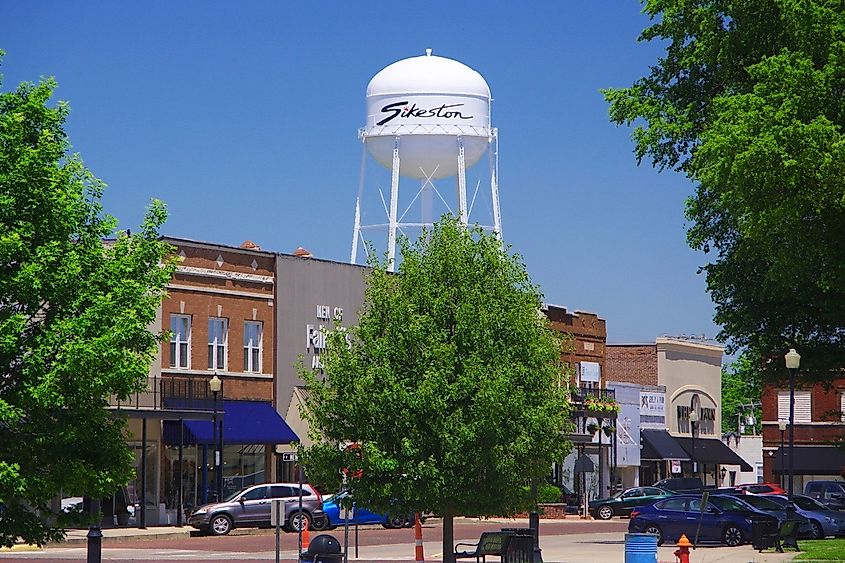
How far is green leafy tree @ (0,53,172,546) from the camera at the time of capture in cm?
1709

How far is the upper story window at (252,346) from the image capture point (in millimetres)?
55781

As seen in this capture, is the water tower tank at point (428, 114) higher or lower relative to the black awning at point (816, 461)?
higher

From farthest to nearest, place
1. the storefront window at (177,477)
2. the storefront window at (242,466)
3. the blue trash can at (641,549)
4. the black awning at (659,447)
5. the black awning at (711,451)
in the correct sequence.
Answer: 1. the black awning at (711,451)
2. the black awning at (659,447)
3. the storefront window at (242,466)
4. the storefront window at (177,477)
5. the blue trash can at (641,549)

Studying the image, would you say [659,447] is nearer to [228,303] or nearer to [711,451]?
[711,451]

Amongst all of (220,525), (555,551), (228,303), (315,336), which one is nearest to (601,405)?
(315,336)

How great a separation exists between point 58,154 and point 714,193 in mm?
21423

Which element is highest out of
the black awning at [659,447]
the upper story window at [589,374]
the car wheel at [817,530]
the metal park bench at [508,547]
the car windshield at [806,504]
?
the upper story window at [589,374]

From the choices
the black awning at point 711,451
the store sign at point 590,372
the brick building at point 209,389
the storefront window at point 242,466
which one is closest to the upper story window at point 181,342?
the brick building at point 209,389

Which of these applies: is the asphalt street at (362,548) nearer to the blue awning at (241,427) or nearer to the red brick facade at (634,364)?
the blue awning at (241,427)

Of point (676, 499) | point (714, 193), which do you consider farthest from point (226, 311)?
point (714, 193)

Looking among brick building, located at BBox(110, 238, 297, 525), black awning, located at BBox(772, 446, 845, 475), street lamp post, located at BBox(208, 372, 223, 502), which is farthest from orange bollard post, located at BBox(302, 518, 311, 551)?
black awning, located at BBox(772, 446, 845, 475)

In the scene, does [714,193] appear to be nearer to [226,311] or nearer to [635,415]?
[226,311]

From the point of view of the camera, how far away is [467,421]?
26.0 metres

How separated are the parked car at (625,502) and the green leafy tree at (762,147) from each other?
15.3m
